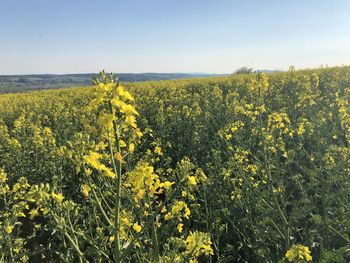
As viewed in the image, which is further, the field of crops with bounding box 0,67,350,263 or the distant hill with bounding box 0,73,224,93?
the distant hill with bounding box 0,73,224,93

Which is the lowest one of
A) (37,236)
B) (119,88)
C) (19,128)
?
(37,236)

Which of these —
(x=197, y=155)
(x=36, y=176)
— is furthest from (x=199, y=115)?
(x=36, y=176)

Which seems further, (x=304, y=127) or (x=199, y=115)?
(x=199, y=115)

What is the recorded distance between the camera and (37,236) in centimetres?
506

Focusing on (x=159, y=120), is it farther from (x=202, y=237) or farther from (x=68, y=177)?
(x=202, y=237)

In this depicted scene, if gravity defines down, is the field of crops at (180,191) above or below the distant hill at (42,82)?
above

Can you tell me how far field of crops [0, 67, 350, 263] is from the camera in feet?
6.83

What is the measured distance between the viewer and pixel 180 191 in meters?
4.55

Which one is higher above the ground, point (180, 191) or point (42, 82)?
point (180, 191)

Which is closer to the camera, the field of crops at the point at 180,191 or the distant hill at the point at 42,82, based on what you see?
the field of crops at the point at 180,191

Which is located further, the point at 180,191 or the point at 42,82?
the point at 42,82

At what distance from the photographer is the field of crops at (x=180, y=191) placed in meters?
2.08

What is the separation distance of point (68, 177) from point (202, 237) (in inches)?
169

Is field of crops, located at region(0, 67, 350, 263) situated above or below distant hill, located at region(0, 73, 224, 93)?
above
